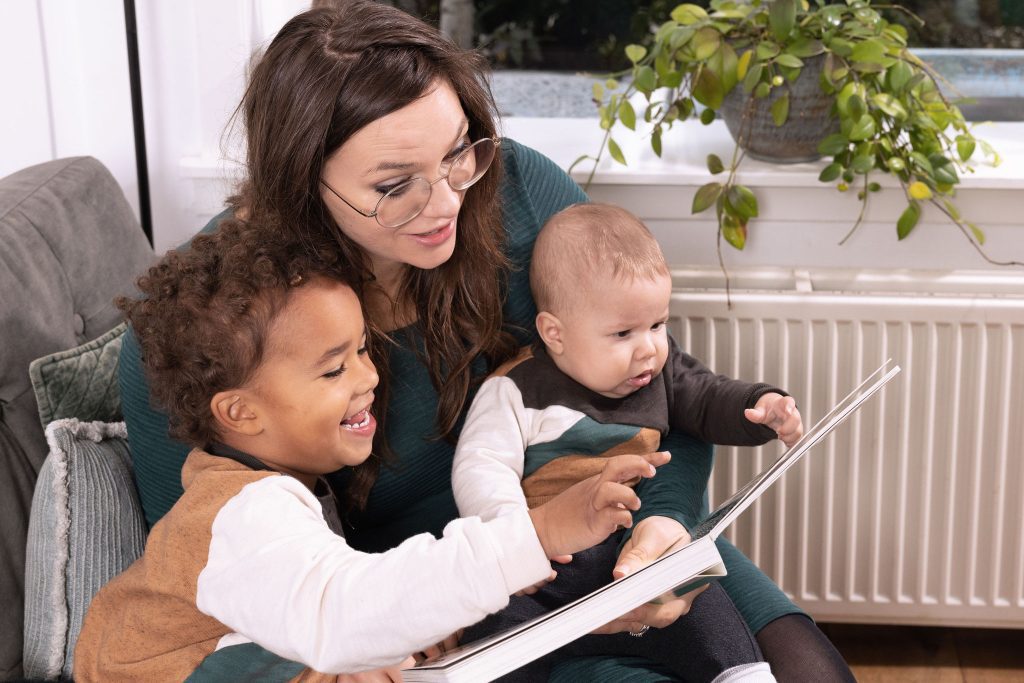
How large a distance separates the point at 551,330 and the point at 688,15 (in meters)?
0.72

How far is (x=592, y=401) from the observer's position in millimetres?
1502

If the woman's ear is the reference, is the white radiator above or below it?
below

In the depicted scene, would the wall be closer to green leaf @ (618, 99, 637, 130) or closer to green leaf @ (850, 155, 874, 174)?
green leaf @ (618, 99, 637, 130)

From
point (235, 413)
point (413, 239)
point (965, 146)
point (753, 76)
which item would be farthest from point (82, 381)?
point (965, 146)

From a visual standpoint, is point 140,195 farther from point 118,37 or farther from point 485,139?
point 485,139

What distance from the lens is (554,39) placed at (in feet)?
7.95

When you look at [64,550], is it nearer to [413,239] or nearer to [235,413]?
[235,413]

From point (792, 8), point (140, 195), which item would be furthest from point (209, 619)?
point (792, 8)

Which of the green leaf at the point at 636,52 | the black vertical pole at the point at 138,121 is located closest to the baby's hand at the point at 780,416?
the green leaf at the point at 636,52

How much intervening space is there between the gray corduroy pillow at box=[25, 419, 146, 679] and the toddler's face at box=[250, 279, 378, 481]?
11.6 inches

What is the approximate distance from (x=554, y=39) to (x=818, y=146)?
2.32 ft

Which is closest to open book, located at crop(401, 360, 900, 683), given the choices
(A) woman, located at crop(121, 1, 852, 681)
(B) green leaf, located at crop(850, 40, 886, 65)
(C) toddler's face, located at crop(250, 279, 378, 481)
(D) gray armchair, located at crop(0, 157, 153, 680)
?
(A) woman, located at crop(121, 1, 852, 681)

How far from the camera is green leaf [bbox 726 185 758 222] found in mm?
1928

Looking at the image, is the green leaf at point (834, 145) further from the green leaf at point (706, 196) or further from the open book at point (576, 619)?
the open book at point (576, 619)
